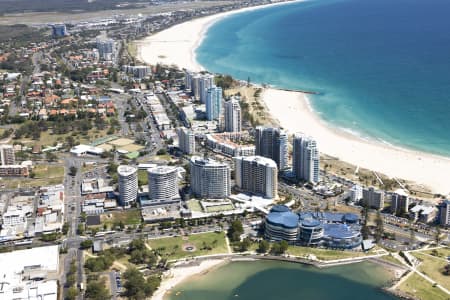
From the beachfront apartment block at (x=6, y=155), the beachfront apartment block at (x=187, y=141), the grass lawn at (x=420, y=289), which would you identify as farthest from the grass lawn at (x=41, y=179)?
the grass lawn at (x=420, y=289)

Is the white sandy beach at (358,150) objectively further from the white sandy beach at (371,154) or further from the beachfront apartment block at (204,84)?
the beachfront apartment block at (204,84)

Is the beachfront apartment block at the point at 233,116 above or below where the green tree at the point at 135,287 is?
above

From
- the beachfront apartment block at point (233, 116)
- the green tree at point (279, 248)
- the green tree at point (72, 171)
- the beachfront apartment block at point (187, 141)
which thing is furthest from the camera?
the beachfront apartment block at point (233, 116)

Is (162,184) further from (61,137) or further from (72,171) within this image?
(61,137)

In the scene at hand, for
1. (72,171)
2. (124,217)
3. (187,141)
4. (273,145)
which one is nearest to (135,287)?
(124,217)

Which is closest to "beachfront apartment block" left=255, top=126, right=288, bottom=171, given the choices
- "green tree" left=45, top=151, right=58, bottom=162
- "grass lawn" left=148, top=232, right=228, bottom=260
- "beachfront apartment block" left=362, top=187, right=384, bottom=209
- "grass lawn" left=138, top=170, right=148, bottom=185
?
"beachfront apartment block" left=362, top=187, right=384, bottom=209

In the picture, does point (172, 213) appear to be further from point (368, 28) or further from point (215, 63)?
point (368, 28)
